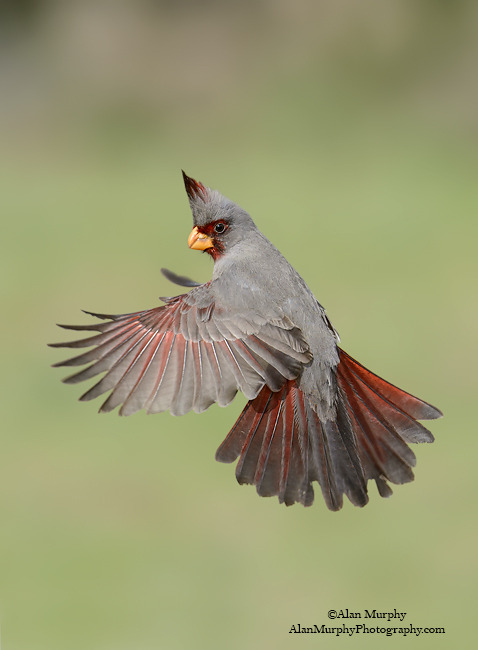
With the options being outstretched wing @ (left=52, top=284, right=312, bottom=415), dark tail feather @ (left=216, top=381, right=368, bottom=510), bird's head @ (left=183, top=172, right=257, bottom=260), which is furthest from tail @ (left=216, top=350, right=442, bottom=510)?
bird's head @ (left=183, top=172, right=257, bottom=260)

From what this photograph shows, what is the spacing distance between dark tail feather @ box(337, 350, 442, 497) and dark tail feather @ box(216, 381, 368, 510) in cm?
6

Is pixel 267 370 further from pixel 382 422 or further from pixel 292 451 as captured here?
pixel 382 422

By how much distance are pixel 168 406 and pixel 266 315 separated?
51 cm

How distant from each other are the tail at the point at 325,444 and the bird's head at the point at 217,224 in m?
0.57

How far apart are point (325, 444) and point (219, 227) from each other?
893 mm

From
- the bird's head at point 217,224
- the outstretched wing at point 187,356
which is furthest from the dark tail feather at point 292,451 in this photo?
the bird's head at point 217,224

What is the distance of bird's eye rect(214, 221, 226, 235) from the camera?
3.94m

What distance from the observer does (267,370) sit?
3598mm

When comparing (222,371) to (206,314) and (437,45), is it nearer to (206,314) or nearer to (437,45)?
(206,314)

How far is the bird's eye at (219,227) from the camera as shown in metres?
3.94

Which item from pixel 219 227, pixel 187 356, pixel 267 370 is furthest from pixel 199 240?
pixel 267 370

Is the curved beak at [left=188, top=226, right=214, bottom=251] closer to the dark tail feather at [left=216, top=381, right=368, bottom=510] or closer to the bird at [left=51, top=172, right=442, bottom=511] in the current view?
the bird at [left=51, top=172, right=442, bottom=511]

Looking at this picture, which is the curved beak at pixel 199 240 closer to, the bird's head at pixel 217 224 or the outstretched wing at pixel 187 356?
the bird's head at pixel 217 224

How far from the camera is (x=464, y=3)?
59.0 ft
